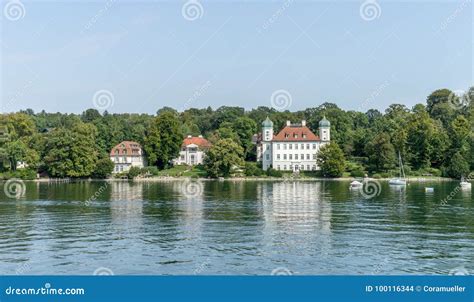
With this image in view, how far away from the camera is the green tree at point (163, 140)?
298ft

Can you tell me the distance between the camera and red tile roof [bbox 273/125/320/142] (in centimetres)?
9556

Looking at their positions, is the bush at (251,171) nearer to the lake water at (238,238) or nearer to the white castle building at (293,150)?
the white castle building at (293,150)

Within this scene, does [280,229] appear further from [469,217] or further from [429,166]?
[429,166]

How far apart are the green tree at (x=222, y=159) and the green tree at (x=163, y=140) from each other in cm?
862

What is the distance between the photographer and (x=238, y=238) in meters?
25.2

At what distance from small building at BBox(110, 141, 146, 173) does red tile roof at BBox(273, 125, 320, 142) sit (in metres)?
21.8

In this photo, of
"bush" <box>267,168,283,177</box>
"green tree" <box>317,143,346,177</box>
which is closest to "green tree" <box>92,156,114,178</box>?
"bush" <box>267,168,283,177</box>

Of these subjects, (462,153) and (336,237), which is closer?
(336,237)

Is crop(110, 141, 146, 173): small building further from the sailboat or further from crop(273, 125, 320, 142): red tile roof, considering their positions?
the sailboat

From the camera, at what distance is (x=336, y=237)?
1003 inches

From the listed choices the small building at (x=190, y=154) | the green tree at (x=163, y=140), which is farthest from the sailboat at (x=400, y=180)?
the green tree at (x=163, y=140)

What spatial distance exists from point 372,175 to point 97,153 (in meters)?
39.5
